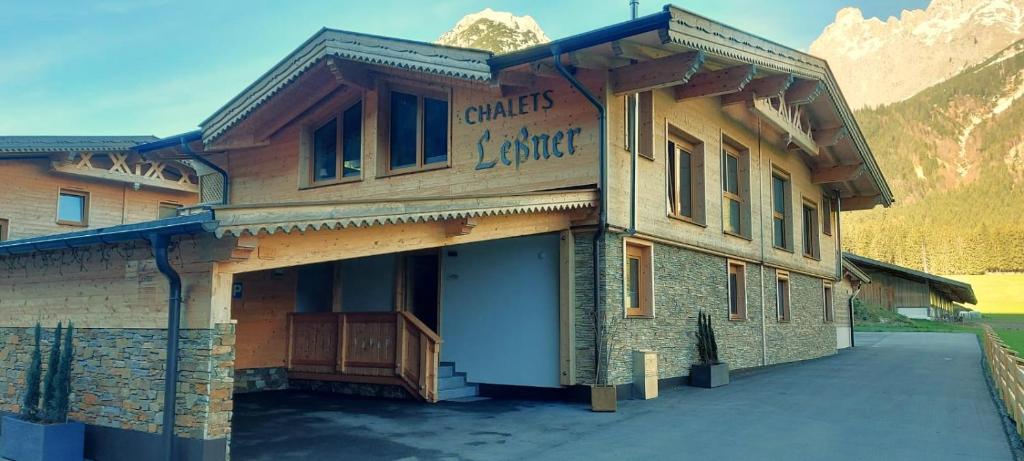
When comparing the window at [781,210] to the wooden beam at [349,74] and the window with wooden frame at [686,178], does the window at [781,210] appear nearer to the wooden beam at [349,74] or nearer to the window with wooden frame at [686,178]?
the window with wooden frame at [686,178]

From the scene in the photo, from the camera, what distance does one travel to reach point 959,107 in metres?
164

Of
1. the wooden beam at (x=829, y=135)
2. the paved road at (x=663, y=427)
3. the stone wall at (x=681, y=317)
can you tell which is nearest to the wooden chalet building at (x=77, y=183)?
the paved road at (x=663, y=427)

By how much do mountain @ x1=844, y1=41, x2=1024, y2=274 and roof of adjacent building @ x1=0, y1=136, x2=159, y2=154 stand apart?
10240 cm

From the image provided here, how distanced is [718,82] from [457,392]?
20.4 feet

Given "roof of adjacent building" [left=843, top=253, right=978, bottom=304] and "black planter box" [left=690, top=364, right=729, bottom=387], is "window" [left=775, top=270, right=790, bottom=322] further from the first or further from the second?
"roof of adjacent building" [left=843, top=253, right=978, bottom=304]

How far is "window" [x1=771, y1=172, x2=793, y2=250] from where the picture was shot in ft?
58.3

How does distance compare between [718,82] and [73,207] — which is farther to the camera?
[73,207]

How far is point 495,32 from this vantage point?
433ft

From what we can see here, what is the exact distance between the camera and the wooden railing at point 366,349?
10.9 m

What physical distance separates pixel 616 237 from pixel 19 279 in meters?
7.42

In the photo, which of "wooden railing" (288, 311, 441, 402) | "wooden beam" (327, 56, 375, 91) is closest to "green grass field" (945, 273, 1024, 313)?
"wooden beam" (327, 56, 375, 91)

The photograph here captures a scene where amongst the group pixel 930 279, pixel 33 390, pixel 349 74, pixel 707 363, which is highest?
pixel 349 74

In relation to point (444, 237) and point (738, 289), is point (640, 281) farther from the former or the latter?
point (738, 289)

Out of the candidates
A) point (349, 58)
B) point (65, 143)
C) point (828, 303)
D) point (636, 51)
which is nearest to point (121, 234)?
point (349, 58)
